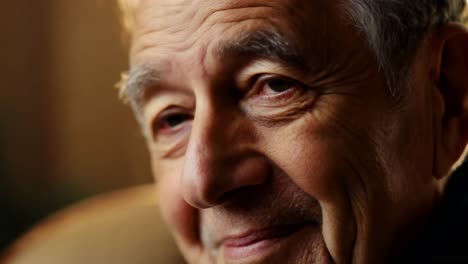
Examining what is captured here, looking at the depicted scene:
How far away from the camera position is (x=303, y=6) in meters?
1.32

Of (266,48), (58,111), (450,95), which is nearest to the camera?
(266,48)

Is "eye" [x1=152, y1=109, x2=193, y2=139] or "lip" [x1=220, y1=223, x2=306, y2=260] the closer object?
"lip" [x1=220, y1=223, x2=306, y2=260]

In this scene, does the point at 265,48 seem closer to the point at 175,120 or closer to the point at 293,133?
the point at 293,133

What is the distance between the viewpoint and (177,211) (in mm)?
1545

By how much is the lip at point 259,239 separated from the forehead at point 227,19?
0.37 meters

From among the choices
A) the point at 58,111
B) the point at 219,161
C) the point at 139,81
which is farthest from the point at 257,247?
the point at 58,111

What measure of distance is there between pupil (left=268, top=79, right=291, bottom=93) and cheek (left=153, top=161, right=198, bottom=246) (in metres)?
0.32

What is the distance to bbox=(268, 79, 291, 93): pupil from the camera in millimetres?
1383

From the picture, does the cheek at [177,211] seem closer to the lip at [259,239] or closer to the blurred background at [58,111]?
the lip at [259,239]

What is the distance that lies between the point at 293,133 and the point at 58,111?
192 centimetres

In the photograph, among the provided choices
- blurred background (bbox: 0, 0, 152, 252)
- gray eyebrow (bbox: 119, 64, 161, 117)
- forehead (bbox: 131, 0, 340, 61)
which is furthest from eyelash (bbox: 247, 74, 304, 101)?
blurred background (bbox: 0, 0, 152, 252)

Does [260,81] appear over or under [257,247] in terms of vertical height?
over

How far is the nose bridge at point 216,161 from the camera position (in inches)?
52.3

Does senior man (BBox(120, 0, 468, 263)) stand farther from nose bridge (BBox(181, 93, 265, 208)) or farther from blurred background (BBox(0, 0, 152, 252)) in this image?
blurred background (BBox(0, 0, 152, 252))
